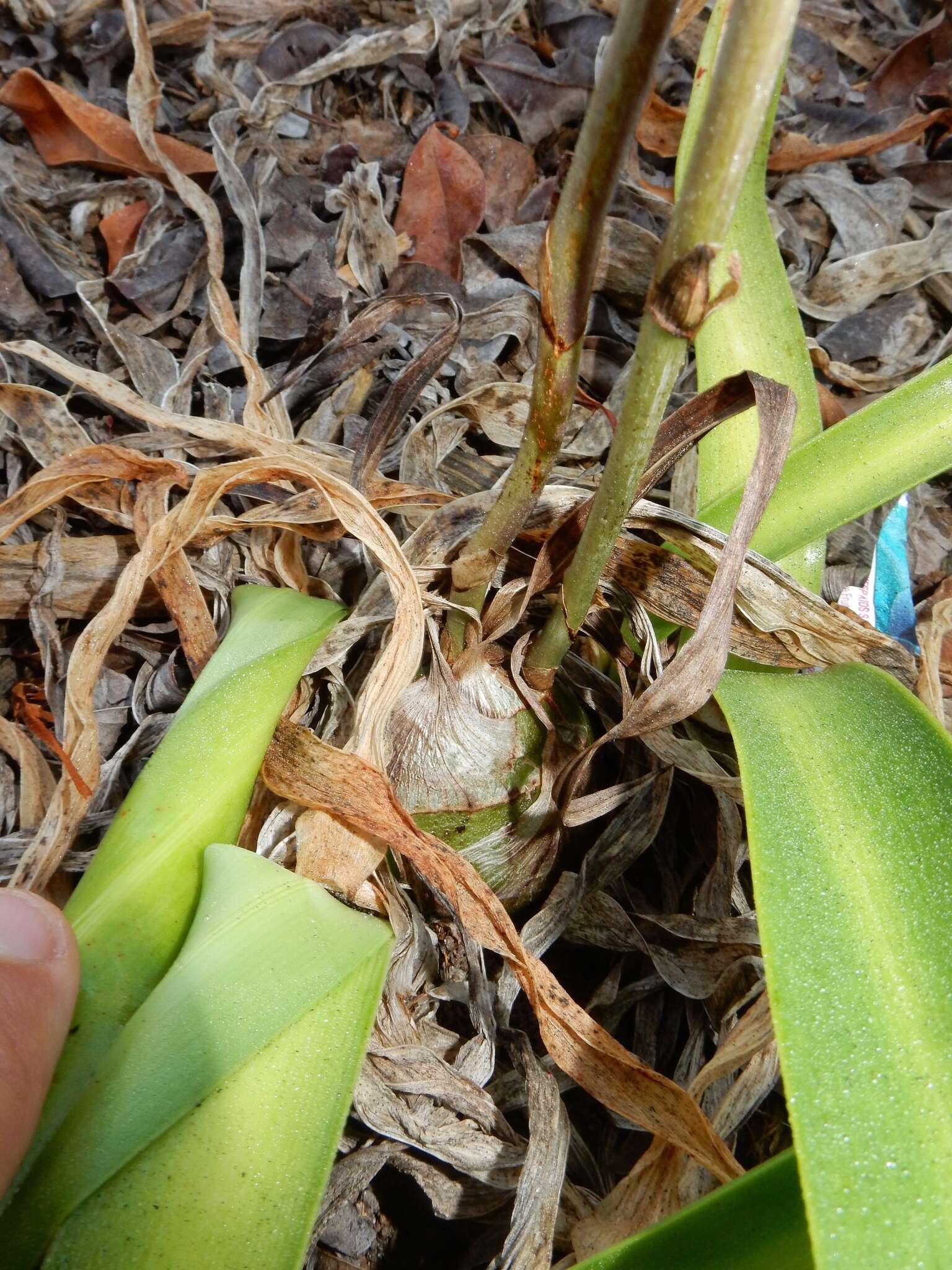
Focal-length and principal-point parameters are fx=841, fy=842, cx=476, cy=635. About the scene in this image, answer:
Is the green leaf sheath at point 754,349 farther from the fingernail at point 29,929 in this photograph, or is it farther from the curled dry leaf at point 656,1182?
Result: the fingernail at point 29,929

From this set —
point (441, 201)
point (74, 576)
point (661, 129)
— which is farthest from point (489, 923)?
point (661, 129)

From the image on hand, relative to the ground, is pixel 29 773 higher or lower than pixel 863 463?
lower

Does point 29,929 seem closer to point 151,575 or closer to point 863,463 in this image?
point 151,575

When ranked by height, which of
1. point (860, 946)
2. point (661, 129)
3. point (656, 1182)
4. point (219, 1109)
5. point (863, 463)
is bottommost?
point (656, 1182)

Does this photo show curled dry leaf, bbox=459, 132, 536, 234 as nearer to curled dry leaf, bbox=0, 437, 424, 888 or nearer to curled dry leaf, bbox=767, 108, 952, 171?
curled dry leaf, bbox=767, 108, 952, 171

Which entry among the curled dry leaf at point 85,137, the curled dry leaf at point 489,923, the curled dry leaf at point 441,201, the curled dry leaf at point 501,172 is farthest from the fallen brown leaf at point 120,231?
the curled dry leaf at point 489,923

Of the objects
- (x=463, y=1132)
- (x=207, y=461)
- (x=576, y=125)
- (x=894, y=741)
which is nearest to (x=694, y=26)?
(x=576, y=125)

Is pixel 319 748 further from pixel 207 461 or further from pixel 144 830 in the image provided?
pixel 207 461

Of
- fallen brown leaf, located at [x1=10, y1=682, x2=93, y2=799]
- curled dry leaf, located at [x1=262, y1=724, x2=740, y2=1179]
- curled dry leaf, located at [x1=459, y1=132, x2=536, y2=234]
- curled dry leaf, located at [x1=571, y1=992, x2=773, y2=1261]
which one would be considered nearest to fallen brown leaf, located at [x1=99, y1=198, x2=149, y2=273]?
curled dry leaf, located at [x1=459, y1=132, x2=536, y2=234]
